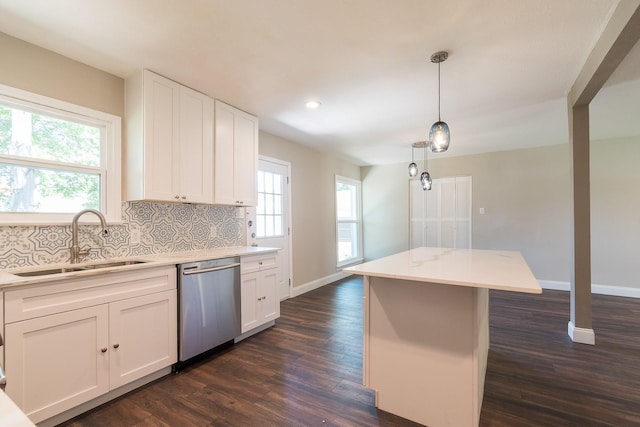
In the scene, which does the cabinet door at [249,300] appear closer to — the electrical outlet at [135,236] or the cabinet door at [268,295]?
the cabinet door at [268,295]

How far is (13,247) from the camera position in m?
1.92

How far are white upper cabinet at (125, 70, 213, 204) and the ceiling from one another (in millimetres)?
134

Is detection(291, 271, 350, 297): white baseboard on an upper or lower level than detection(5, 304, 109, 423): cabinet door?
lower

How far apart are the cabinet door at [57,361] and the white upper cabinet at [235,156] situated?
149 centimetres

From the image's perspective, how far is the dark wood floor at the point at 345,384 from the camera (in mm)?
1807

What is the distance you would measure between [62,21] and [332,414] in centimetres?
298

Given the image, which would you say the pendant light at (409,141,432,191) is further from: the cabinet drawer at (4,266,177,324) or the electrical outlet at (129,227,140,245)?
the electrical outlet at (129,227,140,245)

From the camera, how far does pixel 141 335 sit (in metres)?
2.11

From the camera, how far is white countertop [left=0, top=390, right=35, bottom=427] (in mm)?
553

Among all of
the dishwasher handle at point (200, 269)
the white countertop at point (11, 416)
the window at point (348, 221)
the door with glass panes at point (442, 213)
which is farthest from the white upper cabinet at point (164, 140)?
the door with glass panes at point (442, 213)

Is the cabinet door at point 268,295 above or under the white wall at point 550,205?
under

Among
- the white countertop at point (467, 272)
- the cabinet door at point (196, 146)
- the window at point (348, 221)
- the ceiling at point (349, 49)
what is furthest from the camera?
the window at point (348, 221)

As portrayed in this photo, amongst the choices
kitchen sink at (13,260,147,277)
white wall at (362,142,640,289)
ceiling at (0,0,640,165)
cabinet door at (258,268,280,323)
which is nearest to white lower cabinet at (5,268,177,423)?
kitchen sink at (13,260,147,277)

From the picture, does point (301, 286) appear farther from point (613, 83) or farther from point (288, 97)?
point (613, 83)
